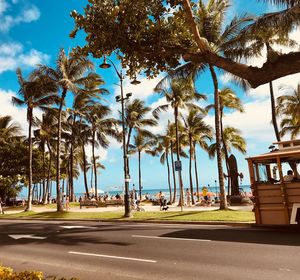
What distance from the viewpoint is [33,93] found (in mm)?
29188

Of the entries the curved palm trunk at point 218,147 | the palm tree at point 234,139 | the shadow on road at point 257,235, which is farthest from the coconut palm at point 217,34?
the palm tree at point 234,139

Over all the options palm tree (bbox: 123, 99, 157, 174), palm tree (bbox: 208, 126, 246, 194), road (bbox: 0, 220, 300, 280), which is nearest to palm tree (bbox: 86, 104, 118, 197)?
palm tree (bbox: 123, 99, 157, 174)

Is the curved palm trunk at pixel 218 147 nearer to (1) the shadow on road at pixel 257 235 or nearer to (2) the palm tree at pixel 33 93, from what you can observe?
(1) the shadow on road at pixel 257 235

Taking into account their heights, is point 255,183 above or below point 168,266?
above

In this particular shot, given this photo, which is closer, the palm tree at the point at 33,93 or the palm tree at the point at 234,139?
the palm tree at the point at 33,93

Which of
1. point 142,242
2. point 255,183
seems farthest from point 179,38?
point 142,242

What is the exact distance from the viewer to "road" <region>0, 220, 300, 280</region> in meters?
6.58

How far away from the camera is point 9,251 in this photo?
32.3ft

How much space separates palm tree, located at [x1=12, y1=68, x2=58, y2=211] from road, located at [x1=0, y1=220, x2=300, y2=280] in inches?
734

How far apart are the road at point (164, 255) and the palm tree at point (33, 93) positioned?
1865cm

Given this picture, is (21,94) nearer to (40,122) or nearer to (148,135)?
(40,122)

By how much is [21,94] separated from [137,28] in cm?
2353

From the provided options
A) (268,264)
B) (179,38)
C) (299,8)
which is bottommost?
(268,264)

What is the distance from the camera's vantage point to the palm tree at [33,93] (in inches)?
1117
